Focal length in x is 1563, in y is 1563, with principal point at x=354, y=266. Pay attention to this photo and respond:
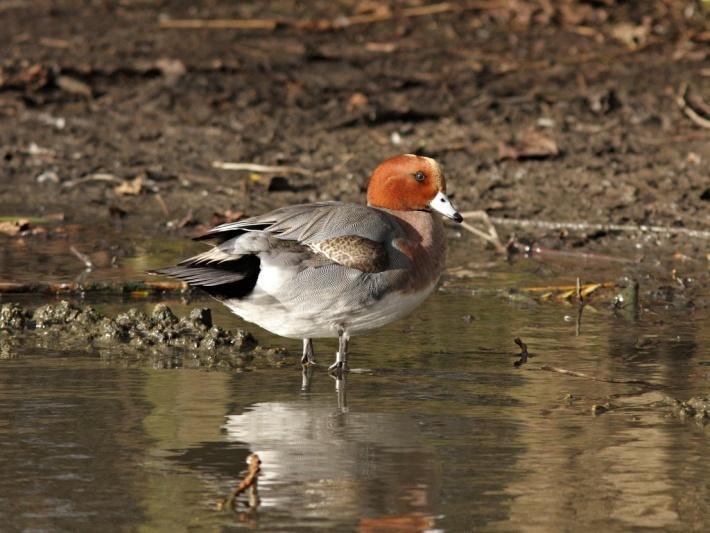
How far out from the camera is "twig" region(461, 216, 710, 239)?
27.3 feet

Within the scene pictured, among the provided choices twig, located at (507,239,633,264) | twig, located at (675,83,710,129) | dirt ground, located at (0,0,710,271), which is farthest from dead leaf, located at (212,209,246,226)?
twig, located at (675,83,710,129)

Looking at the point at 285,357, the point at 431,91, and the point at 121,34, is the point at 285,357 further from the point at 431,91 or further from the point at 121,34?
the point at 121,34

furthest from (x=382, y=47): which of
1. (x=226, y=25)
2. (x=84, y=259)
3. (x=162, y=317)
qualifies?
(x=162, y=317)

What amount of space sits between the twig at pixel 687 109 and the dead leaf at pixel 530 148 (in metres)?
1.05

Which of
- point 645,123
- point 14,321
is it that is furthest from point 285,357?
point 645,123

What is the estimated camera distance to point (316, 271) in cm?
567

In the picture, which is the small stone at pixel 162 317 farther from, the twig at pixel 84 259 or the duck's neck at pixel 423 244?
the twig at pixel 84 259

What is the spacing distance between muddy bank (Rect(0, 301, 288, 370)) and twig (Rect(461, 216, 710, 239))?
2.37m

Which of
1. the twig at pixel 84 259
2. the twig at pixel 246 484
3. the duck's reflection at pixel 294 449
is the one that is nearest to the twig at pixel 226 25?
the twig at pixel 84 259

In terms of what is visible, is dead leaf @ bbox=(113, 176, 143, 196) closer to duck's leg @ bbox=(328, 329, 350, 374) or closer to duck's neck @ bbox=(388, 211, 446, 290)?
duck's neck @ bbox=(388, 211, 446, 290)

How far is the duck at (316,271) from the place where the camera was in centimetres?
563

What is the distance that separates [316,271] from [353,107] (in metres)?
5.58

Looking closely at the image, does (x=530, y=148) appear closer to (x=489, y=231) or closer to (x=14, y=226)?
→ (x=489, y=231)

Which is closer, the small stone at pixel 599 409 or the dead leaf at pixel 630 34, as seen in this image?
the small stone at pixel 599 409
